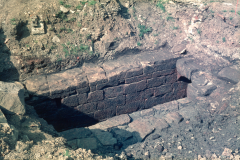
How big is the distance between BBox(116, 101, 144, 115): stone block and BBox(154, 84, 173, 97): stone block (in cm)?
49

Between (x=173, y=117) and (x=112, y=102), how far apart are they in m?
1.58

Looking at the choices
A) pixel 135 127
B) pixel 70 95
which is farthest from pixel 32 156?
pixel 135 127

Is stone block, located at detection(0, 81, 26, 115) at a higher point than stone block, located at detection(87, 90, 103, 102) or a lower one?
higher

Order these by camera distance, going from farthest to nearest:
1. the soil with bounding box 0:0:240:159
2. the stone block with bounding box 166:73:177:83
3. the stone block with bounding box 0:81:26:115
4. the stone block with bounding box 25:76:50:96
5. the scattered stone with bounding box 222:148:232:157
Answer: the stone block with bounding box 166:73:177:83, the soil with bounding box 0:0:240:159, the stone block with bounding box 25:76:50:96, the scattered stone with bounding box 222:148:232:157, the stone block with bounding box 0:81:26:115

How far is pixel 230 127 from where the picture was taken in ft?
13.9

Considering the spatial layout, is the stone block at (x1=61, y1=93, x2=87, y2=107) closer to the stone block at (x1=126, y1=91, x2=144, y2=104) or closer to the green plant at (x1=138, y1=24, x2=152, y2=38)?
the stone block at (x1=126, y1=91, x2=144, y2=104)

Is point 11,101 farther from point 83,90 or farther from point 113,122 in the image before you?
point 113,122

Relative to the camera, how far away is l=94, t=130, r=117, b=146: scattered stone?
4.27 meters

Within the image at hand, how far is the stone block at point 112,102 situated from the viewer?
472cm

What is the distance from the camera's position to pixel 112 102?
4.82m

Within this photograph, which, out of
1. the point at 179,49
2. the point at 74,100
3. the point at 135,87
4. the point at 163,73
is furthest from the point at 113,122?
the point at 179,49

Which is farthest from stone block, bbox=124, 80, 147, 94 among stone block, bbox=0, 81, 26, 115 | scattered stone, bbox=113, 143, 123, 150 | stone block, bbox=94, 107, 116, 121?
stone block, bbox=0, 81, 26, 115

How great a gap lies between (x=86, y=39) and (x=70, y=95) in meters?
1.46

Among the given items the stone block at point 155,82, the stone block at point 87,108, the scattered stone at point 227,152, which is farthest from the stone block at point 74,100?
the scattered stone at point 227,152
